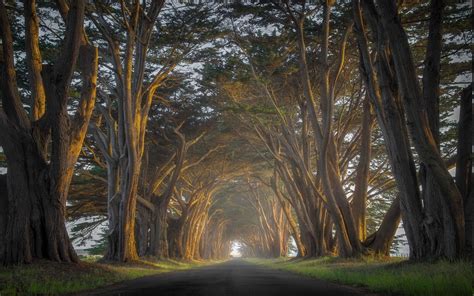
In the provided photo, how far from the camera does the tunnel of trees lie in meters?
9.30

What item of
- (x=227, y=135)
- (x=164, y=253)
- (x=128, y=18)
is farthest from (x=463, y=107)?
(x=164, y=253)

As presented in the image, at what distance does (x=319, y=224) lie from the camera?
2066 centimetres

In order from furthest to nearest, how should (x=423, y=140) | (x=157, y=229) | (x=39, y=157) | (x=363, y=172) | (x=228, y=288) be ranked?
(x=157, y=229) < (x=363, y=172) < (x=39, y=157) < (x=423, y=140) < (x=228, y=288)

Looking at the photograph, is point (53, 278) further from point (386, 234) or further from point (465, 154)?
point (386, 234)

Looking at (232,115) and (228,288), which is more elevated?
(232,115)

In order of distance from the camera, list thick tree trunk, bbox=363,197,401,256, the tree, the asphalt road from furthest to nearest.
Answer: thick tree trunk, bbox=363,197,401,256, the tree, the asphalt road

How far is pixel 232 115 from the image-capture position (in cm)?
2164

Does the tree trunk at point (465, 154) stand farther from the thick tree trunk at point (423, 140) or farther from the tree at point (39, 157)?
the tree at point (39, 157)

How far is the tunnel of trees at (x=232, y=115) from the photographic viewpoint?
930 cm

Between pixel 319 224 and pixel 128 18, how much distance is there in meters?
13.4

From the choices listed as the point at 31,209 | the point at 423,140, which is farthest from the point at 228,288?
the point at 31,209

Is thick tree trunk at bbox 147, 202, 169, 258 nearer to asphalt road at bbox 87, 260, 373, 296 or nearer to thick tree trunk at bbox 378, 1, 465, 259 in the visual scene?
asphalt road at bbox 87, 260, 373, 296

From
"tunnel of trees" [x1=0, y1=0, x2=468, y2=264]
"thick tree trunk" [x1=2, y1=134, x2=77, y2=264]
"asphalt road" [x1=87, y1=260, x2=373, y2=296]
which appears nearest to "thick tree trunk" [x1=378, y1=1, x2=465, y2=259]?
"tunnel of trees" [x1=0, y1=0, x2=468, y2=264]

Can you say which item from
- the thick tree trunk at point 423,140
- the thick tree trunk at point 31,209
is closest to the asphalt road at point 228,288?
the thick tree trunk at point 31,209
